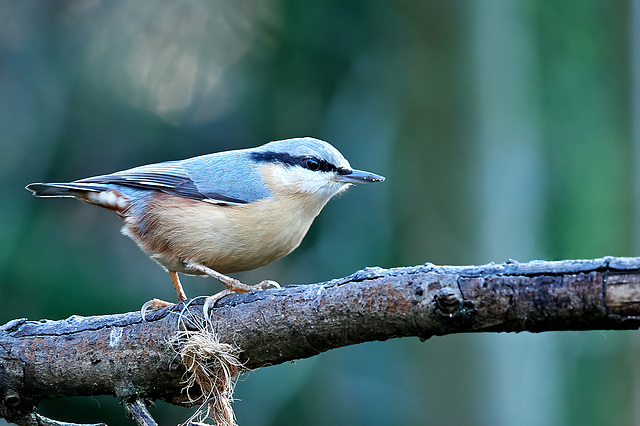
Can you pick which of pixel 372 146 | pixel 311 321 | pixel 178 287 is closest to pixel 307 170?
pixel 178 287

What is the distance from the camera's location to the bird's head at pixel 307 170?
2945 millimetres

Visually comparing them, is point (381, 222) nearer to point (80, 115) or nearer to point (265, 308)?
point (80, 115)

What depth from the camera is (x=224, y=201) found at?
285 centimetres

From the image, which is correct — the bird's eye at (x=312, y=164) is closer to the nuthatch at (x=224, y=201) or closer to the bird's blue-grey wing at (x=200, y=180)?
the nuthatch at (x=224, y=201)

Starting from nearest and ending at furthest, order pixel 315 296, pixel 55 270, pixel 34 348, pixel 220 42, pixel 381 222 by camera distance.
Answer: pixel 315 296
pixel 34 348
pixel 55 270
pixel 381 222
pixel 220 42

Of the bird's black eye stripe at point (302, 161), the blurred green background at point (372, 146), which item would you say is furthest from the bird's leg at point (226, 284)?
the blurred green background at point (372, 146)

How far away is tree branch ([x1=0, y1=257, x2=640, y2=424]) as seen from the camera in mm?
1609

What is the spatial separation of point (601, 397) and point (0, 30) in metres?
5.55

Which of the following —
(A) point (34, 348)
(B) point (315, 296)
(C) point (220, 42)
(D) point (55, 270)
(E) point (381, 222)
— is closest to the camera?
(B) point (315, 296)

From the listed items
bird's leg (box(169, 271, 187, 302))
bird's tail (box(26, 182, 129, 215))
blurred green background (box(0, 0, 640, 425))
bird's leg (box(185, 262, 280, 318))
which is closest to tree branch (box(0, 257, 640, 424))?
bird's leg (box(185, 262, 280, 318))

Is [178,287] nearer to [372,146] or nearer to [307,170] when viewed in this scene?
[307,170]

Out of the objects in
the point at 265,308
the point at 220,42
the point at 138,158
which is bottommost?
the point at 265,308

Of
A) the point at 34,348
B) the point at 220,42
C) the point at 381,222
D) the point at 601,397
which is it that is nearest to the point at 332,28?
the point at 220,42

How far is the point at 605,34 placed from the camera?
5824 millimetres
